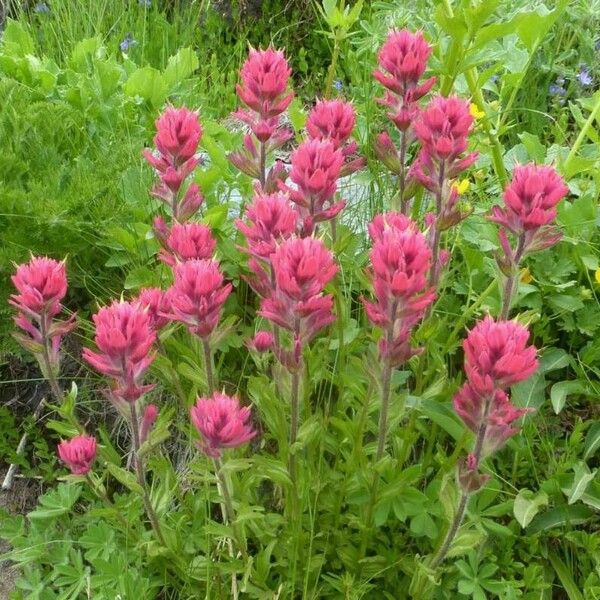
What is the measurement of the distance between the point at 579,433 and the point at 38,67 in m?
2.22

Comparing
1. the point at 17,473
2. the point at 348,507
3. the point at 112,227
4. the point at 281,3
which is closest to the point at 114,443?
the point at 17,473

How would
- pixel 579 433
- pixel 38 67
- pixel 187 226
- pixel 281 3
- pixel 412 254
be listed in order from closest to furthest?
1. pixel 412 254
2. pixel 187 226
3. pixel 579 433
4. pixel 38 67
5. pixel 281 3

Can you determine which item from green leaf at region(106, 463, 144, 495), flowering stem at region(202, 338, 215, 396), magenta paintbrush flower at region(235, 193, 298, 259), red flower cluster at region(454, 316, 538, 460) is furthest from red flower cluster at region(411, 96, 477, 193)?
green leaf at region(106, 463, 144, 495)

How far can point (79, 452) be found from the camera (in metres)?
1.77

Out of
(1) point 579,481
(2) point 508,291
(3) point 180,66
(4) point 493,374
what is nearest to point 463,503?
(4) point 493,374

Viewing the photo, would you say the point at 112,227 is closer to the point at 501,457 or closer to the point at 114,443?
the point at 114,443

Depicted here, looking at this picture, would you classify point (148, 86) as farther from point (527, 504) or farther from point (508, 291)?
point (527, 504)

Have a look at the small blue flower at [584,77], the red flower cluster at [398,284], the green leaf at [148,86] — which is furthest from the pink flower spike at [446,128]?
the small blue flower at [584,77]

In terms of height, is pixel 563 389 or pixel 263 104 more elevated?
pixel 263 104

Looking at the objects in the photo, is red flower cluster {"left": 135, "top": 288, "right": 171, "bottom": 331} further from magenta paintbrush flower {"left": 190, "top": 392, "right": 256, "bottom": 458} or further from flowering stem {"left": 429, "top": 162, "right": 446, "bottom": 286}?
flowering stem {"left": 429, "top": 162, "right": 446, "bottom": 286}

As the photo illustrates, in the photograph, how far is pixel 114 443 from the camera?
2500 millimetres

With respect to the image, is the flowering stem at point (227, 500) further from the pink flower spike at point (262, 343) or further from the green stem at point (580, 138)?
the green stem at point (580, 138)

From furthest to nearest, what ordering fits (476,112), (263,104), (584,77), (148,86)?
(584,77) < (148,86) < (476,112) < (263,104)

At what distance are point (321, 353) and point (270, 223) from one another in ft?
1.53
